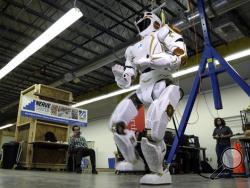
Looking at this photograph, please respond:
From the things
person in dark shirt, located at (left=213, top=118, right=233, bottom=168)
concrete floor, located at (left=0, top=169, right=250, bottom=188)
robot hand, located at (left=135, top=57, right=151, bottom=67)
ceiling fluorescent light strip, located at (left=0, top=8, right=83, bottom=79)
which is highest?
ceiling fluorescent light strip, located at (left=0, top=8, right=83, bottom=79)

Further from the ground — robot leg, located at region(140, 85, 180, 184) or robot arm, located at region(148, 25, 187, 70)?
robot arm, located at region(148, 25, 187, 70)

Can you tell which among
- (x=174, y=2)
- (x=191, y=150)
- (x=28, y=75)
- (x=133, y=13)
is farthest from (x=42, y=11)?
(x=191, y=150)

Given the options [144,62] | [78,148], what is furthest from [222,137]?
[144,62]

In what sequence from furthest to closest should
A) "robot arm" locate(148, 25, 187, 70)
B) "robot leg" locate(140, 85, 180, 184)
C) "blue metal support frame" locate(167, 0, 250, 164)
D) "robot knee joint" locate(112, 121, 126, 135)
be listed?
"blue metal support frame" locate(167, 0, 250, 164)
"robot arm" locate(148, 25, 187, 70)
"robot knee joint" locate(112, 121, 126, 135)
"robot leg" locate(140, 85, 180, 184)

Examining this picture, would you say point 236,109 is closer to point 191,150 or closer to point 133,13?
point 191,150

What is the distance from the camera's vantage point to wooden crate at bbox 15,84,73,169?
7.08m

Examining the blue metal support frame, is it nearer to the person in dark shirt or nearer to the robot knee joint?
the robot knee joint

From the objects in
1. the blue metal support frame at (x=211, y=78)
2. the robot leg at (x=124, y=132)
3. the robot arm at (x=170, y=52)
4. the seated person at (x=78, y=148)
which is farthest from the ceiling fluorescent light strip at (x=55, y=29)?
the robot leg at (x=124, y=132)

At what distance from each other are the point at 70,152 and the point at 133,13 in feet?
16.0

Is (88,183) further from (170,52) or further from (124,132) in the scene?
(170,52)

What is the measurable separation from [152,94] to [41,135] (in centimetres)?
553

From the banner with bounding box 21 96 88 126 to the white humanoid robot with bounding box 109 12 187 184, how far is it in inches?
173

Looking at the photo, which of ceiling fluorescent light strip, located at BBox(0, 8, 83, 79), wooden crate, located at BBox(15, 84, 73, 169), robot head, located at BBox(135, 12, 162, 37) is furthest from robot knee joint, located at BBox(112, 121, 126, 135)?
wooden crate, located at BBox(15, 84, 73, 169)

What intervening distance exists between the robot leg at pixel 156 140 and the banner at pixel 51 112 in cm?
510
